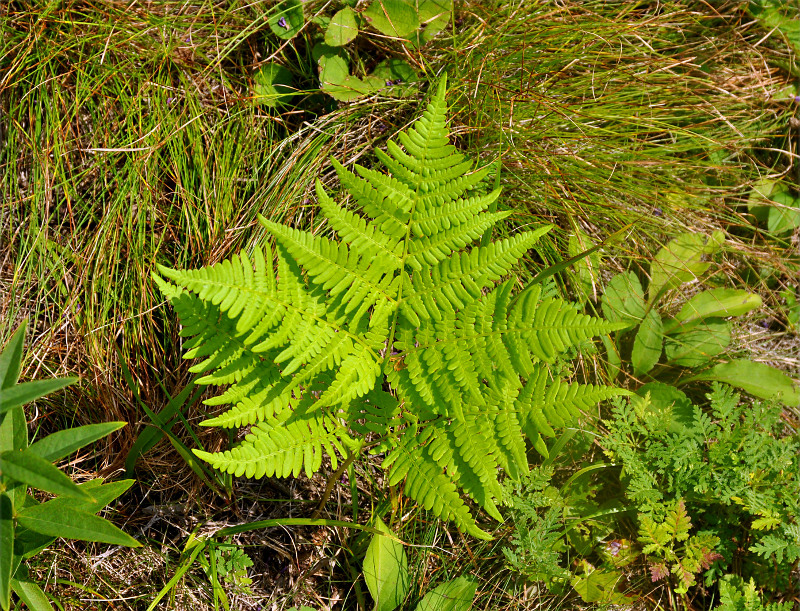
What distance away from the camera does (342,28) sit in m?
2.76

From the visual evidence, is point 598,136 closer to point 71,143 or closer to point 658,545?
point 658,545

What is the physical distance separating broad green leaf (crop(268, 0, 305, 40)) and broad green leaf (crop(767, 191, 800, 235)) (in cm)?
248

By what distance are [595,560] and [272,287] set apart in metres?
1.86

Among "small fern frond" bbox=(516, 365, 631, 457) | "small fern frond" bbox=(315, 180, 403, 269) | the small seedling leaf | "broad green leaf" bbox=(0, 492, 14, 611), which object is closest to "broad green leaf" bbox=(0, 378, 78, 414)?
"broad green leaf" bbox=(0, 492, 14, 611)

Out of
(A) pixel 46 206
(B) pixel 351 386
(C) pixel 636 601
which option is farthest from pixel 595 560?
(A) pixel 46 206

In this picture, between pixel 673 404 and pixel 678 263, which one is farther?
pixel 678 263

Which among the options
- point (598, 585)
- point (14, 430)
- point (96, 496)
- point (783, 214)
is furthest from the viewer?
point (783, 214)

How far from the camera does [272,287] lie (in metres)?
1.74

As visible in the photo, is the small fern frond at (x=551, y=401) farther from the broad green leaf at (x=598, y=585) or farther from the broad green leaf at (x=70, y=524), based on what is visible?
A: the broad green leaf at (x=70, y=524)

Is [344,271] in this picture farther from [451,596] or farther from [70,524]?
[451,596]

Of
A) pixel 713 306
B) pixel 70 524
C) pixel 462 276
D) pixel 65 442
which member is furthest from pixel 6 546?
pixel 713 306

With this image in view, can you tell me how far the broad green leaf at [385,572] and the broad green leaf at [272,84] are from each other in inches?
73.7

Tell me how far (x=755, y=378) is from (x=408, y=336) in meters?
1.92

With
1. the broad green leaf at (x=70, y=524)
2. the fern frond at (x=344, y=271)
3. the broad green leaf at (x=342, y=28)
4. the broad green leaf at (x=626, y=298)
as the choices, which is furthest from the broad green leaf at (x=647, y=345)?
the broad green leaf at (x=70, y=524)
